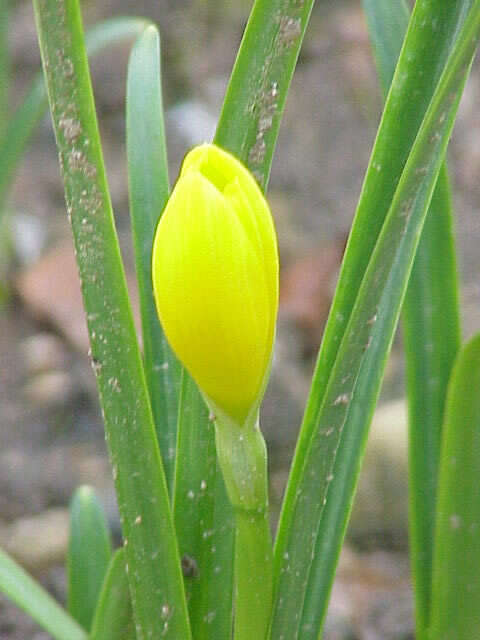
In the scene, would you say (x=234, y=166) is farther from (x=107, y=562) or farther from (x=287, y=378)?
(x=287, y=378)

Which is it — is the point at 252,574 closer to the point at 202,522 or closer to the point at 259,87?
the point at 202,522

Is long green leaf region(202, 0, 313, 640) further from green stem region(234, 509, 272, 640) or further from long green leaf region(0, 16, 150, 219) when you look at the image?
long green leaf region(0, 16, 150, 219)

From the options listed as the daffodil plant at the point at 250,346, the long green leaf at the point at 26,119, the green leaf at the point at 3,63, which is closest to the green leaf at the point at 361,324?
the daffodil plant at the point at 250,346

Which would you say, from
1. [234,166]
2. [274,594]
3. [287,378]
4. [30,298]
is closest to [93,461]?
[287,378]

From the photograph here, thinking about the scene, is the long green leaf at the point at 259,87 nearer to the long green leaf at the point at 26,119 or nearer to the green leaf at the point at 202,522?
the green leaf at the point at 202,522

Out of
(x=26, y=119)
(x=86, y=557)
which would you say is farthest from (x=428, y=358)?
(x=26, y=119)
